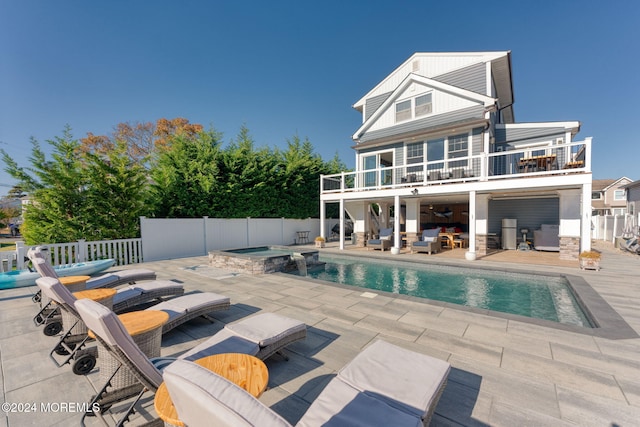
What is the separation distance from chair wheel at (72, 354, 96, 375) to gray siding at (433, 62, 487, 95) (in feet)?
53.6

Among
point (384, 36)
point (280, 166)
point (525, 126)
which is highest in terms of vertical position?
point (384, 36)

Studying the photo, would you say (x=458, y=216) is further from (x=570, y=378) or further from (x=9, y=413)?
(x=9, y=413)

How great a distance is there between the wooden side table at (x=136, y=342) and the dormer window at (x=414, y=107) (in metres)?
14.5

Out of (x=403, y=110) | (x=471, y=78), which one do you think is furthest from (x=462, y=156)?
(x=471, y=78)

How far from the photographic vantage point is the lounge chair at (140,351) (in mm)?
1864

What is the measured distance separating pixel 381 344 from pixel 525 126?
14.9 metres

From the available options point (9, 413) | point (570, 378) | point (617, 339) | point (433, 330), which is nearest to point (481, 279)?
point (617, 339)

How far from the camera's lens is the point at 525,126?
1268 centimetres

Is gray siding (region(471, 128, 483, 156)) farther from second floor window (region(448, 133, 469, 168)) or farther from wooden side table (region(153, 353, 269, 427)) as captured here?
wooden side table (region(153, 353, 269, 427))

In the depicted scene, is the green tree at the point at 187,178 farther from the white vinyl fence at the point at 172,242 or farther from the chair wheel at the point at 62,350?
the chair wheel at the point at 62,350

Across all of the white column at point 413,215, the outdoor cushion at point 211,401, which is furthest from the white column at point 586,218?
the outdoor cushion at point 211,401

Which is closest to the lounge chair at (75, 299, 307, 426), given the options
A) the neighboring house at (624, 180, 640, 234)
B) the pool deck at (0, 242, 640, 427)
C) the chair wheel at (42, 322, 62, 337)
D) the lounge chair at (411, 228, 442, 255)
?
the pool deck at (0, 242, 640, 427)

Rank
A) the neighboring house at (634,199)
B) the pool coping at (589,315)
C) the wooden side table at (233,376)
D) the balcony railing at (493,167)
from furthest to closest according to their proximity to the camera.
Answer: the neighboring house at (634,199), the balcony railing at (493,167), the pool coping at (589,315), the wooden side table at (233,376)

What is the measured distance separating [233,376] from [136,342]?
1304mm
